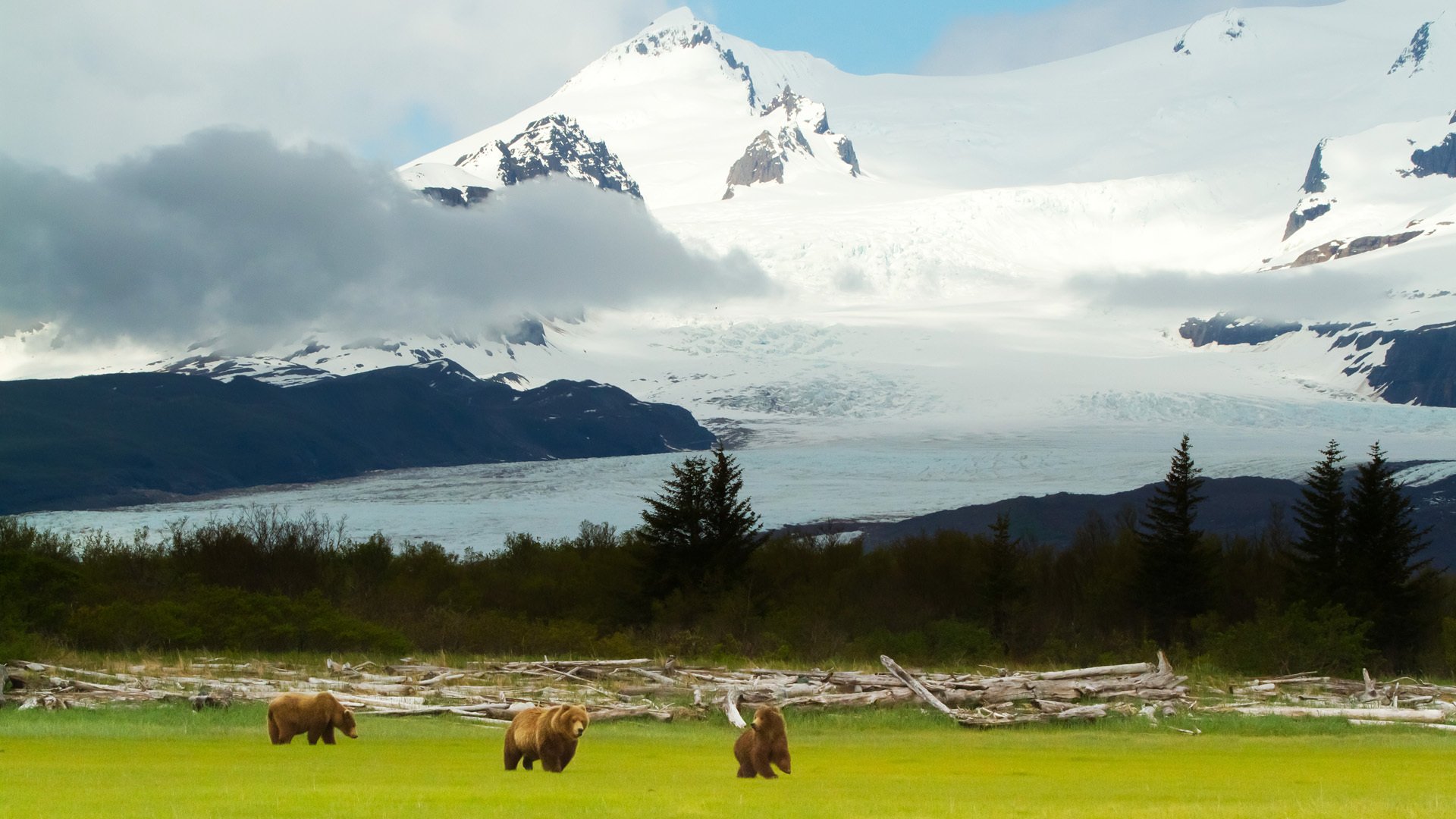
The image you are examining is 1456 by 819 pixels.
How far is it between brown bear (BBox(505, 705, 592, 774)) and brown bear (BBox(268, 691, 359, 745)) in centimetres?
271

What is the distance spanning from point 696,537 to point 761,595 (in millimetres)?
4120

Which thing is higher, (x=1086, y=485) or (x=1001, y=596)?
(x=1086, y=485)

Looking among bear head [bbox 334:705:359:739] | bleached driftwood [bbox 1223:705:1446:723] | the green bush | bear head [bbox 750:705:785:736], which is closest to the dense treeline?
the green bush

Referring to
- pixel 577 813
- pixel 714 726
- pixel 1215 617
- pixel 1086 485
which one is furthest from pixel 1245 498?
pixel 577 813

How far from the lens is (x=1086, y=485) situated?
118562 millimetres

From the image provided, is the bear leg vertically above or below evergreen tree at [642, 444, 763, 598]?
below

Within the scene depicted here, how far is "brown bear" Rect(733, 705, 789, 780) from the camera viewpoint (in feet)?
38.4

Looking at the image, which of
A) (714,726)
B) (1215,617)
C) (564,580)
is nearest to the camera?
(714,726)

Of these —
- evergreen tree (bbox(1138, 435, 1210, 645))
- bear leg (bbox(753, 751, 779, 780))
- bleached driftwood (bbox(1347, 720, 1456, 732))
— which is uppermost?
evergreen tree (bbox(1138, 435, 1210, 645))

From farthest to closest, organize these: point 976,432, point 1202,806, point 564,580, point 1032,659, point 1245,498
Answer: point 976,432
point 1245,498
point 564,580
point 1032,659
point 1202,806

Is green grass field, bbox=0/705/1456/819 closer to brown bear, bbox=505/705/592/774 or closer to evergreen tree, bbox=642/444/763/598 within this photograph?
brown bear, bbox=505/705/592/774

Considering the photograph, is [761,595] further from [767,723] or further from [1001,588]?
[767,723]

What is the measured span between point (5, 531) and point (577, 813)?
44.1 metres

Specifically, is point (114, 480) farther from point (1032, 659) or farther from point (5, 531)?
point (1032, 659)
